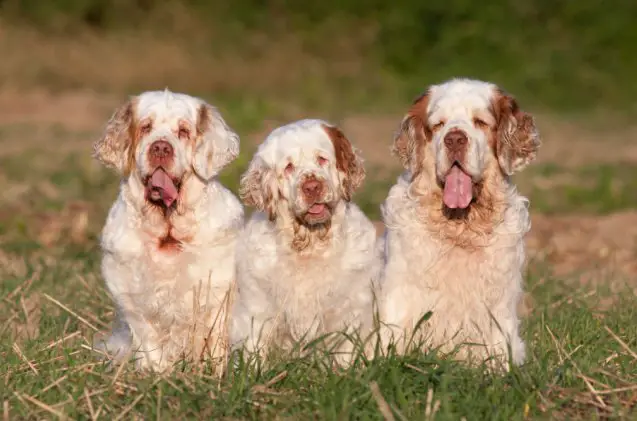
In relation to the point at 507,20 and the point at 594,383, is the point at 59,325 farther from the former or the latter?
the point at 507,20

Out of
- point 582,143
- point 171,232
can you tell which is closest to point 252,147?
point 582,143

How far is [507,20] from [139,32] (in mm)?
7698

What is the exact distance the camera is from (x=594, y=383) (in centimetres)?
541

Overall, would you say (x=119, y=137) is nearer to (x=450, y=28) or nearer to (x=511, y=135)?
(x=511, y=135)

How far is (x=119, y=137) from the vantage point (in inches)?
254

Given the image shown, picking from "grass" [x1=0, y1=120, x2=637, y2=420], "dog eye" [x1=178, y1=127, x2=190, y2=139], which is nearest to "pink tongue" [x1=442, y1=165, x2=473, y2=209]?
"grass" [x1=0, y1=120, x2=637, y2=420]

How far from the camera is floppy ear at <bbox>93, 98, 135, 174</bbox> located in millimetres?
6441

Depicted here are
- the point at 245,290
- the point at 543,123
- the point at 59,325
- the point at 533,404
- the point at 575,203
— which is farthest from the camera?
the point at 543,123

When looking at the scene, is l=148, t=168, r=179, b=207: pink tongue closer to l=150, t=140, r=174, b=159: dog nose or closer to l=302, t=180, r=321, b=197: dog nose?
l=150, t=140, r=174, b=159: dog nose

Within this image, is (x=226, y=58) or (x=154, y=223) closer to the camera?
(x=154, y=223)

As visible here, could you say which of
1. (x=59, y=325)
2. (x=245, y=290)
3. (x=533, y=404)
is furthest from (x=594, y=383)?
(x=59, y=325)

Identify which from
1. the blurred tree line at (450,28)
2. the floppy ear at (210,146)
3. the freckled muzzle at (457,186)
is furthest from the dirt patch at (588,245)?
the blurred tree line at (450,28)

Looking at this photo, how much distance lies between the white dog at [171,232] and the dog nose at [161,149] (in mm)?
89

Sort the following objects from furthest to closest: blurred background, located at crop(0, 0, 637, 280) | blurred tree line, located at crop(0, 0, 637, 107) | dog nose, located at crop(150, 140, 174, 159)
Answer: blurred tree line, located at crop(0, 0, 637, 107)
blurred background, located at crop(0, 0, 637, 280)
dog nose, located at crop(150, 140, 174, 159)
